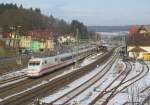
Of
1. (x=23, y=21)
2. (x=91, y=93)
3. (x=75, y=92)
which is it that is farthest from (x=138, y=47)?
(x=23, y=21)

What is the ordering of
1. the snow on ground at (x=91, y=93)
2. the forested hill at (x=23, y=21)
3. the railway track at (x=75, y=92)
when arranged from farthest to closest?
the forested hill at (x=23, y=21) < the snow on ground at (x=91, y=93) < the railway track at (x=75, y=92)

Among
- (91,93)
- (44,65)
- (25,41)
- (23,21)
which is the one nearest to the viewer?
(91,93)

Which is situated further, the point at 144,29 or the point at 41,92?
the point at 144,29

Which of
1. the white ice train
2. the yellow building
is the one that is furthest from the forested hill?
the white ice train

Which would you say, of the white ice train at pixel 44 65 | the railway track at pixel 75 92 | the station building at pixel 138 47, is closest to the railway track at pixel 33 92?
the railway track at pixel 75 92

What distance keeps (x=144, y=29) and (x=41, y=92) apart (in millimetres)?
73673

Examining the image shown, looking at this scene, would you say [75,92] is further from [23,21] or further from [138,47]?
[23,21]

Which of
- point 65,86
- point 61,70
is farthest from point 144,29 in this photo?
point 65,86

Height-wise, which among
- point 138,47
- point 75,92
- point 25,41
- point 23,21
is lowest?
point 75,92

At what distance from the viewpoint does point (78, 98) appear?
30203 millimetres

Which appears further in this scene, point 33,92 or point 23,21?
point 23,21

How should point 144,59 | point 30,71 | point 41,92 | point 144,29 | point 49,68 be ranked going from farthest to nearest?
point 144,29 → point 144,59 → point 49,68 → point 30,71 → point 41,92

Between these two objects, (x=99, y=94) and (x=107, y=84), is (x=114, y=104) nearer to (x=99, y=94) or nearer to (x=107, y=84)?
(x=99, y=94)

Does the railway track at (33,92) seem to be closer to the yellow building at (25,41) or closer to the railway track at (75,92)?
the railway track at (75,92)
